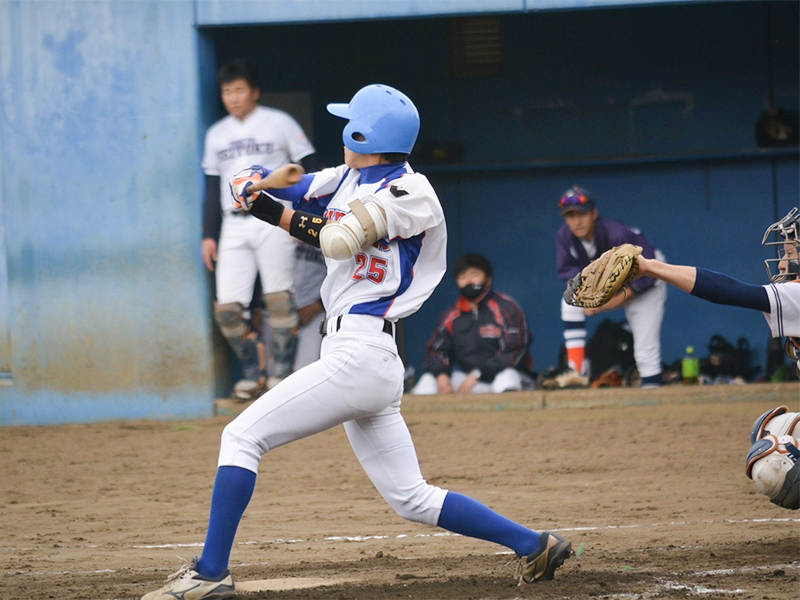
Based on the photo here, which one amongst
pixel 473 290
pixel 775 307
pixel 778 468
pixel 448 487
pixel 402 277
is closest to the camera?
pixel 402 277

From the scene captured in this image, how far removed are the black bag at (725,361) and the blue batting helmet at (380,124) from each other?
5983 millimetres

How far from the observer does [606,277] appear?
147 inches

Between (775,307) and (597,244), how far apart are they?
4494mm

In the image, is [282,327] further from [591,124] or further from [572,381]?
[591,124]

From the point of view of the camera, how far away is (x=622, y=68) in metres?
10.1

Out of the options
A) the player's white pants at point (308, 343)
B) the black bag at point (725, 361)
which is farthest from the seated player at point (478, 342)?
the black bag at point (725, 361)

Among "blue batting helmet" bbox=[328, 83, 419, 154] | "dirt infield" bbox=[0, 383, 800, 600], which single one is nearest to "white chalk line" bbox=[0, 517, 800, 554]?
"dirt infield" bbox=[0, 383, 800, 600]

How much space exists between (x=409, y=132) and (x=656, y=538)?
6.99 feet

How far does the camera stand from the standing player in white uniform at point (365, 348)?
3.65 meters

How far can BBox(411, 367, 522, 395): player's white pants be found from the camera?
339 inches

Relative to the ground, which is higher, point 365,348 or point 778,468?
point 365,348

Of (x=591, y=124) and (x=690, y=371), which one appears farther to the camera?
(x=591, y=124)

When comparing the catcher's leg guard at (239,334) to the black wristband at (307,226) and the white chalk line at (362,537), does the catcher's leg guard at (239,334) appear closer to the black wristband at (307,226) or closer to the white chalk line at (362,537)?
the white chalk line at (362,537)

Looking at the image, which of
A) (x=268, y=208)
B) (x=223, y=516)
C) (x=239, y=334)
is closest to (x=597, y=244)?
(x=239, y=334)
